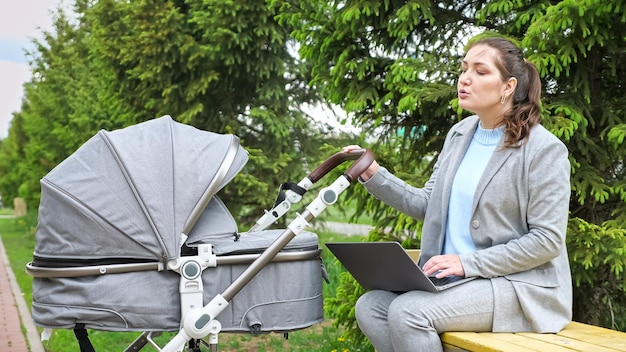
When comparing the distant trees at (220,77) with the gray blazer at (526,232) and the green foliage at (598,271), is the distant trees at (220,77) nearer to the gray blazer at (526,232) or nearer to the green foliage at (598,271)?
the green foliage at (598,271)

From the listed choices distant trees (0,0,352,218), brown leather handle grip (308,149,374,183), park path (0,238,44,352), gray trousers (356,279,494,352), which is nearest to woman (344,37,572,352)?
gray trousers (356,279,494,352)

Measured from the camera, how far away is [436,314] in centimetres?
276

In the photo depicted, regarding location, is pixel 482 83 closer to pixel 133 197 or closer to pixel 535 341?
pixel 535 341

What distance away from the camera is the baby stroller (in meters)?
2.95

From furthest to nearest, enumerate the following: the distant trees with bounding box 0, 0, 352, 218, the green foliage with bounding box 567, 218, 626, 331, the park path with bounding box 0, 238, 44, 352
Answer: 1. the distant trees with bounding box 0, 0, 352, 218
2. the park path with bounding box 0, 238, 44, 352
3. the green foliage with bounding box 567, 218, 626, 331

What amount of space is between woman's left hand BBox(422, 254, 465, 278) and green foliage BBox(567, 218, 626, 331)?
140 centimetres

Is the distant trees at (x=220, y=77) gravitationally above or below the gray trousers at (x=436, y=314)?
above

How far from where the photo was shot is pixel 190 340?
3.23 metres

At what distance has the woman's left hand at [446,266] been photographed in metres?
2.83

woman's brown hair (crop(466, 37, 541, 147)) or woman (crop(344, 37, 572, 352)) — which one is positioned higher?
woman's brown hair (crop(466, 37, 541, 147))

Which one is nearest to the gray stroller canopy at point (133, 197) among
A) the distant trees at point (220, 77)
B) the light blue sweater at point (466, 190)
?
the light blue sweater at point (466, 190)

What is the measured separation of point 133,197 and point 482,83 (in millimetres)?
1491

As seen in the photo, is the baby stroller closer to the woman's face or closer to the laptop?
the laptop

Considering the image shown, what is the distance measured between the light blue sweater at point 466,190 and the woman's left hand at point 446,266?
0.17 m
